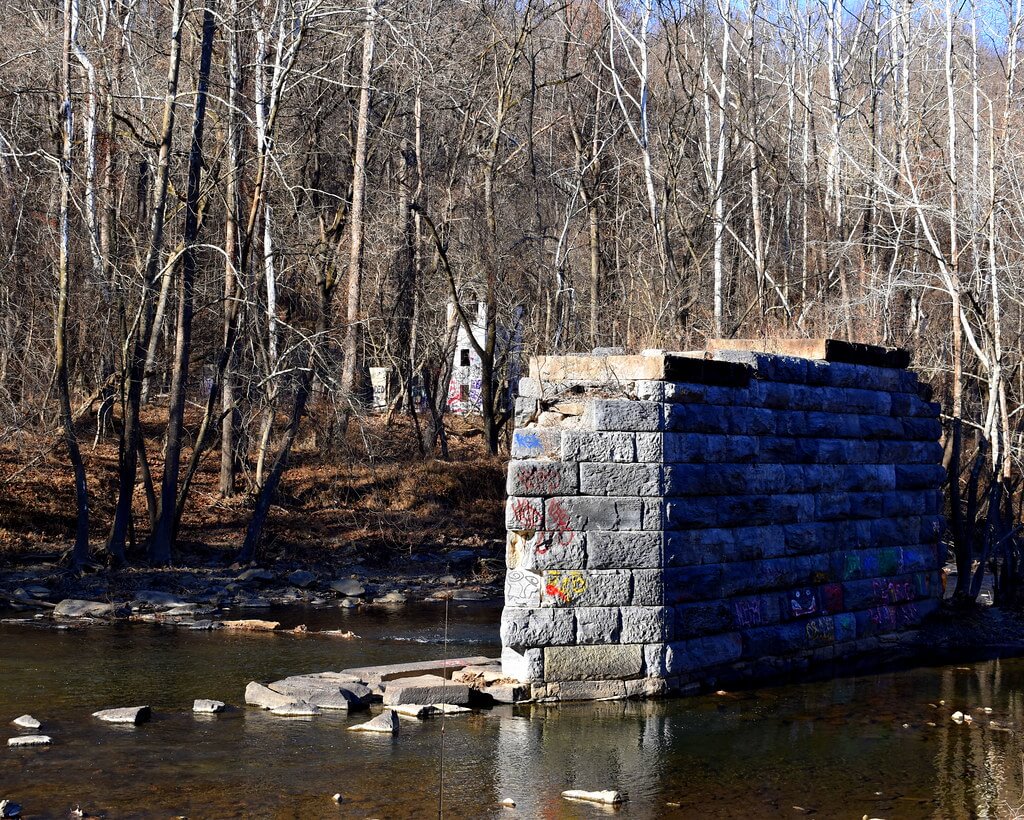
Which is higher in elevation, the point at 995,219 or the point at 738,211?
the point at 738,211

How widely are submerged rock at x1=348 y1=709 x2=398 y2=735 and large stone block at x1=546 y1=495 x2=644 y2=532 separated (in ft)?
7.35

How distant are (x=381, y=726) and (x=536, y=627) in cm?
178

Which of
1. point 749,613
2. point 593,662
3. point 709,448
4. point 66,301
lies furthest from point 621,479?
point 66,301

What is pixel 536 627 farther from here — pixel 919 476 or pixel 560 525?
pixel 919 476

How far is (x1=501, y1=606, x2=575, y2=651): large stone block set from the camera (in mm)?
10867

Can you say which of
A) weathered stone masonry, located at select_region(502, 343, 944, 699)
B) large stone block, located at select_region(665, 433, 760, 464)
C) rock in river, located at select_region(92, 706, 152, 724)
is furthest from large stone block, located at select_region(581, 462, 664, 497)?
rock in river, located at select_region(92, 706, 152, 724)

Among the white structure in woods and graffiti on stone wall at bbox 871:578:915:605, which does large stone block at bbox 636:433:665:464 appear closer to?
graffiti on stone wall at bbox 871:578:915:605

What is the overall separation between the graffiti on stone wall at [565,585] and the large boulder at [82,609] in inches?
285

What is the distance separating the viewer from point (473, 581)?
20172mm

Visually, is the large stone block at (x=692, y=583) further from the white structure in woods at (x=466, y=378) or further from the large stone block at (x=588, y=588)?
the white structure in woods at (x=466, y=378)

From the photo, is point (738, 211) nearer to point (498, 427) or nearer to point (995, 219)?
point (498, 427)

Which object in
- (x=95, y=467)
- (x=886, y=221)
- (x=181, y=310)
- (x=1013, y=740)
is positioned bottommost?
(x=1013, y=740)

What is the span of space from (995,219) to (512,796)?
1271 centimetres

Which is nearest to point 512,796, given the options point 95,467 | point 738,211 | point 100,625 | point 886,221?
point 100,625
